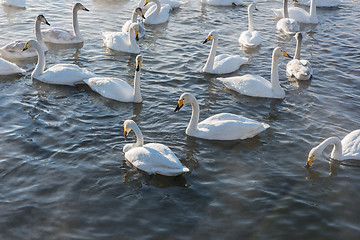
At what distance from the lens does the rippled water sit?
25.6 feet

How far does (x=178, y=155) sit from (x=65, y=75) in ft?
15.8

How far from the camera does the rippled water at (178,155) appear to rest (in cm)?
780

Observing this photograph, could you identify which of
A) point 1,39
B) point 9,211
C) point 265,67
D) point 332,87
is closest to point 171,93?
point 265,67

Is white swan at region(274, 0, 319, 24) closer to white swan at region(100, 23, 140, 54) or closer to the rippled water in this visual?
the rippled water

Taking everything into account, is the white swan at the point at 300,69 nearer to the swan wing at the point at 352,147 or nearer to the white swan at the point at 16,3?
the swan wing at the point at 352,147

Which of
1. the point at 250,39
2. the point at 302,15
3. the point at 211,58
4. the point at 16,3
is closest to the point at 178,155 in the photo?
the point at 211,58

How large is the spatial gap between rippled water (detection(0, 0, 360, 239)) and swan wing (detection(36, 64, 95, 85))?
239 millimetres

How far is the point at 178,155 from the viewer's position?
9781mm

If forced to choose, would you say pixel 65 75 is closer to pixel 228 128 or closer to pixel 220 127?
pixel 220 127

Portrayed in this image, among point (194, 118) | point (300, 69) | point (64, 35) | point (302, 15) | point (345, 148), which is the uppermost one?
point (302, 15)

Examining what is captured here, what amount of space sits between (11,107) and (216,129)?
5474 millimetres

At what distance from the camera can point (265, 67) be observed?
14.8m

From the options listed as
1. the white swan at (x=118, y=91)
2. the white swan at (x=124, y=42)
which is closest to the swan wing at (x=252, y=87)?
the white swan at (x=118, y=91)

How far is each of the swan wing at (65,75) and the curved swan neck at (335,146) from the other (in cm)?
683
